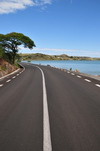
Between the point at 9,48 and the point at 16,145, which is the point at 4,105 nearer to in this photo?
the point at 16,145

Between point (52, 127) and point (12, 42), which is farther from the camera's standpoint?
point (12, 42)

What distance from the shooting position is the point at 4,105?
→ 6.96 metres

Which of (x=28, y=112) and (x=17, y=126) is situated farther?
(x=28, y=112)

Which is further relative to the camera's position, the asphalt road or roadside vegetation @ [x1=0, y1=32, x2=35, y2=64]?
roadside vegetation @ [x1=0, y1=32, x2=35, y2=64]

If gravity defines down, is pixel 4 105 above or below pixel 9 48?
below

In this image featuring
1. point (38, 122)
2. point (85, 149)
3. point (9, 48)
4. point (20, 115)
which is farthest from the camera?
point (9, 48)

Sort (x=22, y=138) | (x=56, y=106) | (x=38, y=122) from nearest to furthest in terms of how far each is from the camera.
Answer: (x=22, y=138) → (x=38, y=122) → (x=56, y=106)

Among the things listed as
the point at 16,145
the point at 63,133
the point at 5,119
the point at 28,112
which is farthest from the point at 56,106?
the point at 16,145

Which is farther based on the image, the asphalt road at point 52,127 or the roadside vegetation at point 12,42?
the roadside vegetation at point 12,42

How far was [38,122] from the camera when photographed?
199 inches

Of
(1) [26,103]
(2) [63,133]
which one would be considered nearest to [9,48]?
(1) [26,103]

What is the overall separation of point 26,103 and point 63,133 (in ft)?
10.9

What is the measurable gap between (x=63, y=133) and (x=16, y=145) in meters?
1.14

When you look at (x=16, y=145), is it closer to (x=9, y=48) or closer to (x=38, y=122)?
(x=38, y=122)
